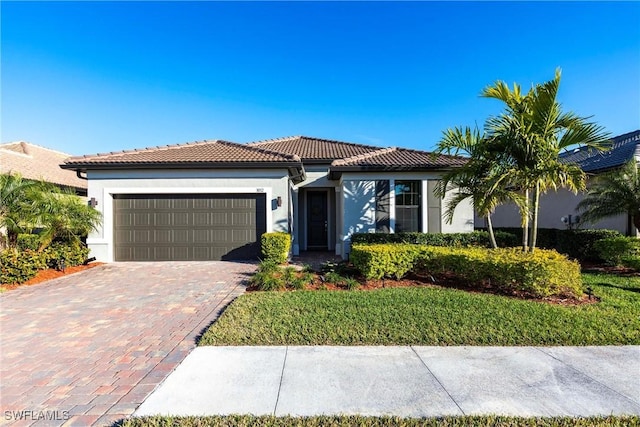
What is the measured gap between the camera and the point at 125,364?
3.54 m

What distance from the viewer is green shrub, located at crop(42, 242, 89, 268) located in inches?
342

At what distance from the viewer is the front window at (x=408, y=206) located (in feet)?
37.5

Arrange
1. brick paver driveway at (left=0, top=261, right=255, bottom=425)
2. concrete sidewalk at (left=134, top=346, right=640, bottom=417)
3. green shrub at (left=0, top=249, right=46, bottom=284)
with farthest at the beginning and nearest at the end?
green shrub at (left=0, top=249, right=46, bottom=284)
brick paver driveway at (left=0, top=261, right=255, bottom=425)
concrete sidewalk at (left=134, top=346, right=640, bottom=417)

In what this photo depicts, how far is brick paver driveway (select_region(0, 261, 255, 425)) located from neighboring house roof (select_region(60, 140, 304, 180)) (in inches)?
165

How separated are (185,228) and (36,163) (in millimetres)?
13280

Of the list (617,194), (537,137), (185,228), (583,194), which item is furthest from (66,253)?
(583,194)

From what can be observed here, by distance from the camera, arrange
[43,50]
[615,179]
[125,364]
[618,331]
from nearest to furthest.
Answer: [125,364] → [618,331] → [615,179] → [43,50]

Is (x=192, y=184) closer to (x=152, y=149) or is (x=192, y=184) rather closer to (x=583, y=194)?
(x=152, y=149)

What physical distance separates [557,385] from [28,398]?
5.23 m

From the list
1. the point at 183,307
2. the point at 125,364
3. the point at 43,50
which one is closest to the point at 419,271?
the point at 183,307

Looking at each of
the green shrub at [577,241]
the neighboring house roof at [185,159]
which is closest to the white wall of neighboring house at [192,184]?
the neighboring house roof at [185,159]

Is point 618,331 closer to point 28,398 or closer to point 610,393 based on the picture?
point 610,393

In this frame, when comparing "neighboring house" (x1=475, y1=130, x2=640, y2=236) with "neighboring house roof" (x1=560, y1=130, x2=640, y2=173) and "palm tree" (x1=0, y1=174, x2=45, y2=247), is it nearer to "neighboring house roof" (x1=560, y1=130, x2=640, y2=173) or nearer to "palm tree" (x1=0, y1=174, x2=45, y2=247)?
"neighboring house roof" (x1=560, y1=130, x2=640, y2=173)

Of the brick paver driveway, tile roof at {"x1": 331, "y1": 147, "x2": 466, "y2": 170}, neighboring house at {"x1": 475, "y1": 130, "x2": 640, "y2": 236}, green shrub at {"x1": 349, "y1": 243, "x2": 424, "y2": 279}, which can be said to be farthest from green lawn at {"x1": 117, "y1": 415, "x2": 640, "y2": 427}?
neighboring house at {"x1": 475, "y1": 130, "x2": 640, "y2": 236}
